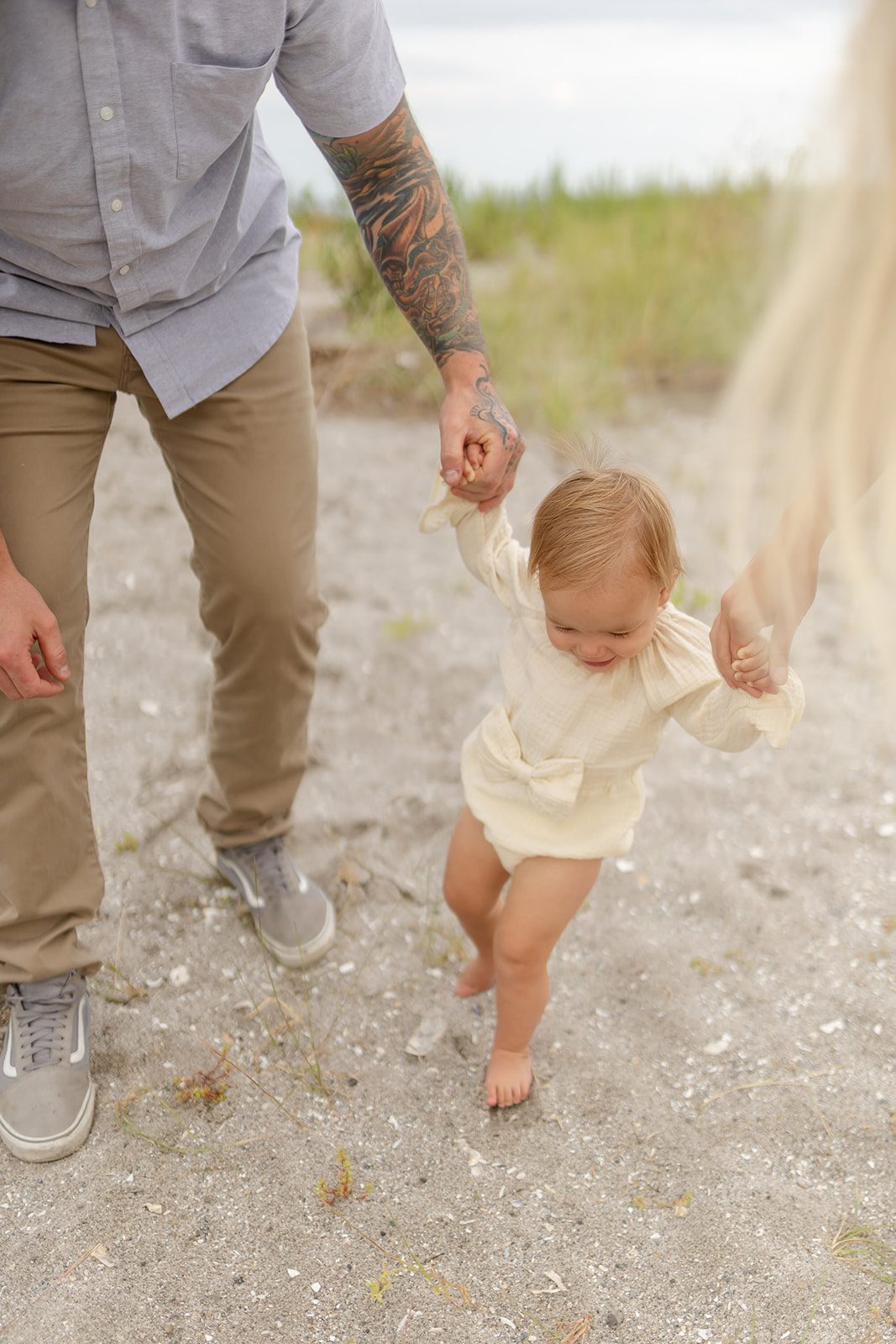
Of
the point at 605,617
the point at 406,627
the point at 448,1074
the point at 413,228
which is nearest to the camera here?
the point at 605,617

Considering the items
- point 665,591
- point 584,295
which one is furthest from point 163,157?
point 584,295

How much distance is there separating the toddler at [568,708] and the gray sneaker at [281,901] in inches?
17.3

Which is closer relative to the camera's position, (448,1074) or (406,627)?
(448,1074)

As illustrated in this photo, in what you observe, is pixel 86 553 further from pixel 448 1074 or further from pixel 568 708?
pixel 448 1074

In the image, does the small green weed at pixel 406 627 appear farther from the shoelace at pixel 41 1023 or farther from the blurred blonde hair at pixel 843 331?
the blurred blonde hair at pixel 843 331

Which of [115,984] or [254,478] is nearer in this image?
[254,478]

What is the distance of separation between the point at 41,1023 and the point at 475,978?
2.59 ft

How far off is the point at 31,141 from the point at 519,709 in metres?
1.06

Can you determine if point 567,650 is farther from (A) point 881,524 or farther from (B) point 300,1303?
(B) point 300,1303

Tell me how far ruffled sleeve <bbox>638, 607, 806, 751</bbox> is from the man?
37cm

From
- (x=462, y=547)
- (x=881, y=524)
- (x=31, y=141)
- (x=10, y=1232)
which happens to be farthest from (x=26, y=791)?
(x=881, y=524)

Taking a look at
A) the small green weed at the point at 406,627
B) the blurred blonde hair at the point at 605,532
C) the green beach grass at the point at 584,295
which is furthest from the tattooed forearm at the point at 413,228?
the green beach grass at the point at 584,295

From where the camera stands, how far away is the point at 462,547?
5.79 ft

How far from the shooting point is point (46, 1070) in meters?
1.87
